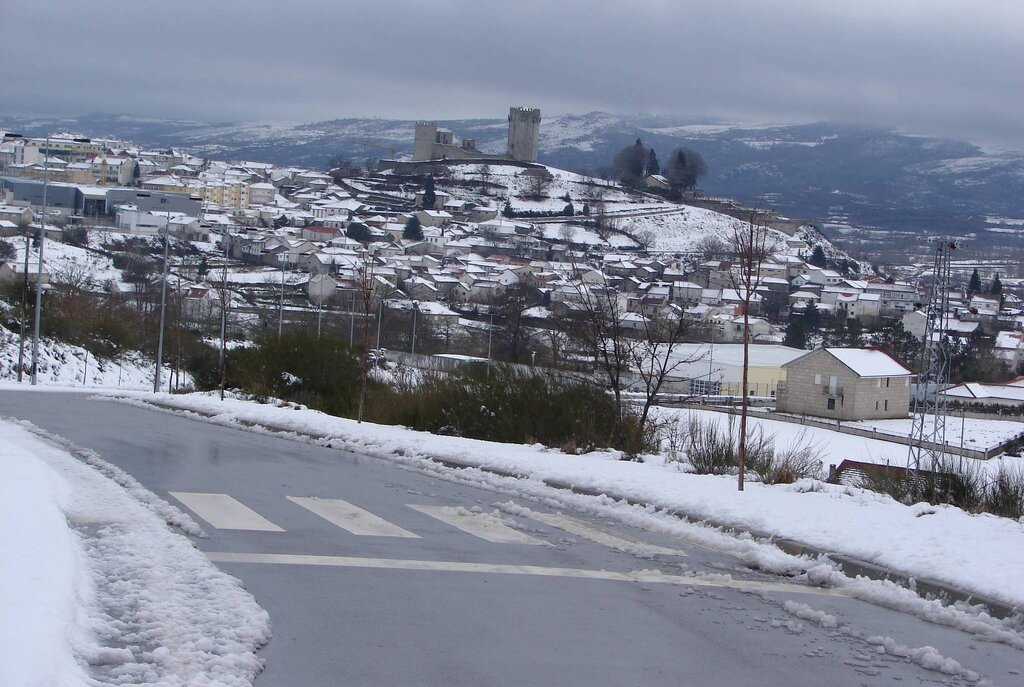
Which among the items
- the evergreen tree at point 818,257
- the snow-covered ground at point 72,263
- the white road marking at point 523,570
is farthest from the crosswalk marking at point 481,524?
the evergreen tree at point 818,257

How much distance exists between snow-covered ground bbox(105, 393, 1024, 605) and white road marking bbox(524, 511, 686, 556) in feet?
2.80

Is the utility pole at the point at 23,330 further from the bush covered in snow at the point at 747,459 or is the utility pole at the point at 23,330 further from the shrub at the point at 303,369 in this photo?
the bush covered in snow at the point at 747,459

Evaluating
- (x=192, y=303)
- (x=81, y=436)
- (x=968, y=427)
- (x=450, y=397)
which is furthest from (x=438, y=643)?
(x=192, y=303)

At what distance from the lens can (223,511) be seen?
1023cm

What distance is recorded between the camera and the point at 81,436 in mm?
16562

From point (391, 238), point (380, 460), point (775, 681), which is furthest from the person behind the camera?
point (391, 238)

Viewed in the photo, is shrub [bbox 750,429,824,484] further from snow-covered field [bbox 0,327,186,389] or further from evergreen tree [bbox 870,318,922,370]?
evergreen tree [bbox 870,318,922,370]

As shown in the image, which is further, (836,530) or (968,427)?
Result: (968,427)

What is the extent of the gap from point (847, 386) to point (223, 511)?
46163mm

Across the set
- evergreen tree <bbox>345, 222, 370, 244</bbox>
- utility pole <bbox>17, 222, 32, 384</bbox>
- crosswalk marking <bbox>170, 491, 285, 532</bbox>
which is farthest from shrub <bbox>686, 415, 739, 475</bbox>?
evergreen tree <bbox>345, 222, 370, 244</bbox>

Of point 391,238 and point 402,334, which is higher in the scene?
point 391,238

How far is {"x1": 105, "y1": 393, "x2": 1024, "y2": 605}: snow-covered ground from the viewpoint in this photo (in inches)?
362

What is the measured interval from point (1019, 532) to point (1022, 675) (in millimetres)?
3814

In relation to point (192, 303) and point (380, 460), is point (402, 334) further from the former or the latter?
point (380, 460)
